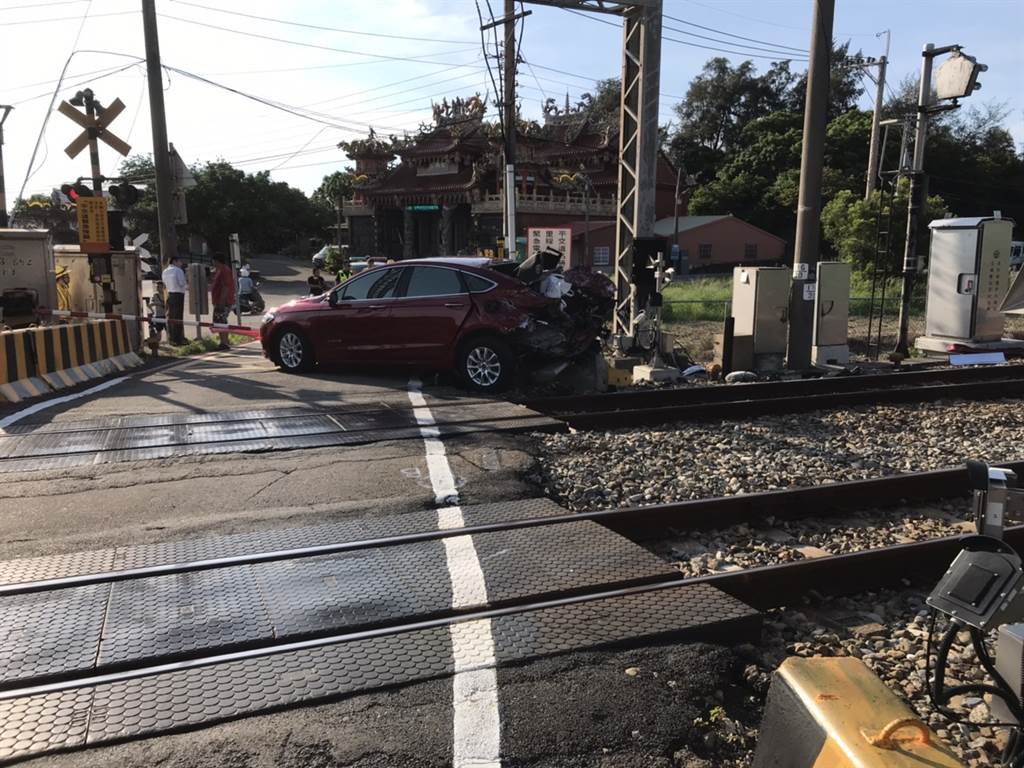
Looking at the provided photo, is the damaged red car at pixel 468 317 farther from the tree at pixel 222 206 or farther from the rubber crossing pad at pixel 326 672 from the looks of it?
the tree at pixel 222 206

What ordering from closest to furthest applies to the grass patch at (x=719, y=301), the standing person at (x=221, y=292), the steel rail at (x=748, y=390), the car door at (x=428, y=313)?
1. the steel rail at (x=748, y=390)
2. the car door at (x=428, y=313)
3. the standing person at (x=221, y=292)
4. the grass patch at (x=719, y=301)

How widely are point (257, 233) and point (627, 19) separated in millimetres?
53897

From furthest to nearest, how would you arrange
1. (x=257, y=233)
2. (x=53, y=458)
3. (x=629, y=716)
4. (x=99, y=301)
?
(x=257, y=233), (x=99, y=301), (x=53, y=458), (x=629, y=716)

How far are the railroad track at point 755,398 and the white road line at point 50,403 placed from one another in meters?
5.68

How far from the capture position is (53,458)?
7.22 metres

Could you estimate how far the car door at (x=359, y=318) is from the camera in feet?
36.7

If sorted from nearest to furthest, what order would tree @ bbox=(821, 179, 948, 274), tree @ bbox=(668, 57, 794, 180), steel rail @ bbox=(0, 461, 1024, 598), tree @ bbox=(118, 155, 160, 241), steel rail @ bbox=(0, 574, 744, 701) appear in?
steel rail @ bbox=(0, 574, 744, 701) < steel rail @ bbox=(0, 461, 1024, 598) < tree @ bbox=(821, 179, 948, 274) < tree @ bbox=(118, 155, 160, 241) < tree @ bbox=(668, 57, 794, 180)

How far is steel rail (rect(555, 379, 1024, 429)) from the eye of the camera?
29.7 feet

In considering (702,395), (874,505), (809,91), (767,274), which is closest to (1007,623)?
(874,505)

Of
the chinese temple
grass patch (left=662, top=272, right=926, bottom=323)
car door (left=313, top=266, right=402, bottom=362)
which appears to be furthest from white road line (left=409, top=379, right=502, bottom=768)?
the chinese temple

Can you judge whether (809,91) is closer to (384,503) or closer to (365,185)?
(384,503)

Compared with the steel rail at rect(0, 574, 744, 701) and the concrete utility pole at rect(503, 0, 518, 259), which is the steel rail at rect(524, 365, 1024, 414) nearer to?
the steel rail at rect(0, 574, 744, 701)

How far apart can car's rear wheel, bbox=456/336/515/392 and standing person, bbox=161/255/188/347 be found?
7.94 m

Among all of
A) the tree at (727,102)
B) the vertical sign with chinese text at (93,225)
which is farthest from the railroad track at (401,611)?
the tree at (727,102)
